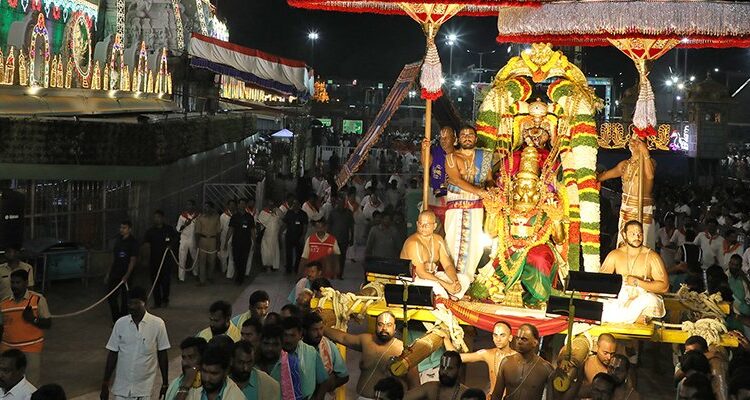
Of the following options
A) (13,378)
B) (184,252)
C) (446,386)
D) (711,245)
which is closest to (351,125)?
(184,252)

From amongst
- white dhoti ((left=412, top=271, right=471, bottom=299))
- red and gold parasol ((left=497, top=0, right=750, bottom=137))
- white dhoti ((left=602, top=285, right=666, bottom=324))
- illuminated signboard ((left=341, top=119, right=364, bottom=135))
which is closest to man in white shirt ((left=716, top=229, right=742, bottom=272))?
red and gold parasol ((left=497, top=0, right=750, bottom=137))

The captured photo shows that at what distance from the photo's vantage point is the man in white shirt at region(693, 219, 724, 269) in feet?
58.5

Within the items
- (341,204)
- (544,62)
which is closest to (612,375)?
(544,62)

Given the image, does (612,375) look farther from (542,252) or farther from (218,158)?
(218,158)

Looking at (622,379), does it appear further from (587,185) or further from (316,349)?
(587,185)

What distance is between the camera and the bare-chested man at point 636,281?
11977 mm

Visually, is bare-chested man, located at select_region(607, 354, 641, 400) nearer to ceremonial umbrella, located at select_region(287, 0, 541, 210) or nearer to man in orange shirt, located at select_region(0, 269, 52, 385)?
ceremonial umbrella, located at select_region(287, 0, 541, 210)

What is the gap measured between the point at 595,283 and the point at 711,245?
288 inches

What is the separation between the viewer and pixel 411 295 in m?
11.8

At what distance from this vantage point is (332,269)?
17547mm

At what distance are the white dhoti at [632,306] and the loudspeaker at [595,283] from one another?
0.57 metres

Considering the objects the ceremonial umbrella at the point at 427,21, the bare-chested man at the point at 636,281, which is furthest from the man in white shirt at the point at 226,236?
the bare-chested man at the point at 636,281

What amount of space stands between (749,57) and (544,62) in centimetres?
5586

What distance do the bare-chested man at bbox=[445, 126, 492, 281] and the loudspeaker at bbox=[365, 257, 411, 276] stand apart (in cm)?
138
